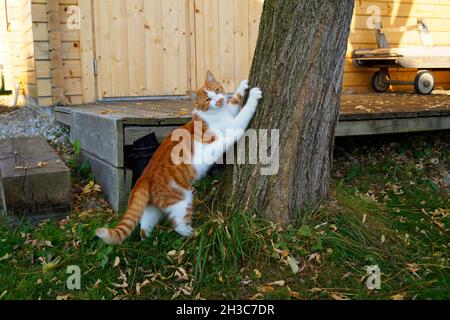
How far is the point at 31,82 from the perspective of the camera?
237 inches

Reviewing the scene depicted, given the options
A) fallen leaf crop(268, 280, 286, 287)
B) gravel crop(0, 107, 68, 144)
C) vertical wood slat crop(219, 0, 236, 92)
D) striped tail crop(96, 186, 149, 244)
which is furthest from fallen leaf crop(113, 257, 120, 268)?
vertical wood slat crop(219, 0, 236, 92)

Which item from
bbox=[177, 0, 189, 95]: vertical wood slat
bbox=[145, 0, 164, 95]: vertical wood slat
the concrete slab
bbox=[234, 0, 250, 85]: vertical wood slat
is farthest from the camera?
bbox=[234, 0, 250, 85]: vertical wood slat

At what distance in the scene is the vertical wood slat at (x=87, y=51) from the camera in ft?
17.8

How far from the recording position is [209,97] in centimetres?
297

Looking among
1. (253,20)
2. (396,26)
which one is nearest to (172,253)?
(253,20)

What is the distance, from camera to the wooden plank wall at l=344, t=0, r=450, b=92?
24.2 ft

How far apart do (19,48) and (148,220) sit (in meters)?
5.27

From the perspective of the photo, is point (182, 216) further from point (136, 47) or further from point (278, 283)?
point (136, 47)

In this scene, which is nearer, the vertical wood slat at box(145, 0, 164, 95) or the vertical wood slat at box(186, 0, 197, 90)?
the vertical wood slat at box(145, 0, 164, 95)

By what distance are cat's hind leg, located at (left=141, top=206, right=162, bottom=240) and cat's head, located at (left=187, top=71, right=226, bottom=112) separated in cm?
67

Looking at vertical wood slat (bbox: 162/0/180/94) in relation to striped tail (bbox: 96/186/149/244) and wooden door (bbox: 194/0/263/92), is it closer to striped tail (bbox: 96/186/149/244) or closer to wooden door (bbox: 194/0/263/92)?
wooden door (bbox: 194/0/263/92)

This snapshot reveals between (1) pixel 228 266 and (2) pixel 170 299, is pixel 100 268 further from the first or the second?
(1) pixel 228 266

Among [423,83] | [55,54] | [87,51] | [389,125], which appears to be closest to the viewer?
[389,125]

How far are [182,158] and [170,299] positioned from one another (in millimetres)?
845
